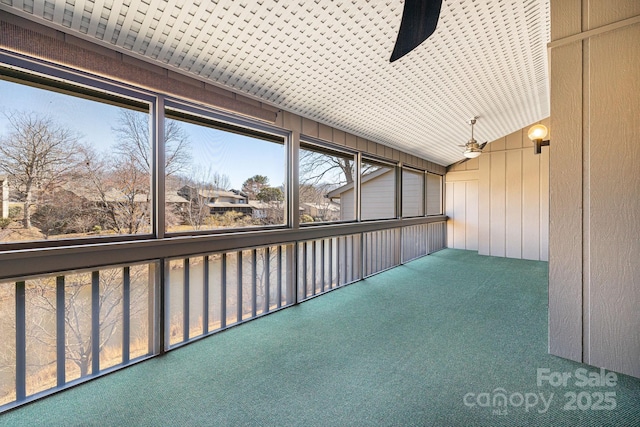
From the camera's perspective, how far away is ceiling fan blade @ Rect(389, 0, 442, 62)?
1444 millimetres

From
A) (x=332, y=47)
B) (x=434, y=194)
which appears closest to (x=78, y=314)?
A: (x=332, y=47)

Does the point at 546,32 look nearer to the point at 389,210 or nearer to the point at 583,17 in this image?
the point at 583,17

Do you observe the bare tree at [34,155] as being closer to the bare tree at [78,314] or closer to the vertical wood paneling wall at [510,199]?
the bare tree at [78,314]

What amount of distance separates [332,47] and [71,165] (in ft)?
6.58

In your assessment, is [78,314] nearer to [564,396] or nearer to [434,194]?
[564,396]

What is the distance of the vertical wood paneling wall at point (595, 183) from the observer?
190 cm

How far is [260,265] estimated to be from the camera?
3.21 m

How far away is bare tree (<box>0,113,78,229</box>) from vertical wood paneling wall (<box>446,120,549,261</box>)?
24.1 ft

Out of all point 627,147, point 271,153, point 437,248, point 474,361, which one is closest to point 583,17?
point 627,147

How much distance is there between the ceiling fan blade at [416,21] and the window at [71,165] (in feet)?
6.37

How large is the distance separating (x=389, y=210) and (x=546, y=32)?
3.64 meters

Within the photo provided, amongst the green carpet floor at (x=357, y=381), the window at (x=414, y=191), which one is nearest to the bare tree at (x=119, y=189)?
the green carpet floor at (x=357, y=381)

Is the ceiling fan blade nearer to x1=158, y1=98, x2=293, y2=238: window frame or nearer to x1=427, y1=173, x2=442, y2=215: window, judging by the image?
x1=158, y1=98, x2=293, y2=238: window frame

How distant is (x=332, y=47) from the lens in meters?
2.26
